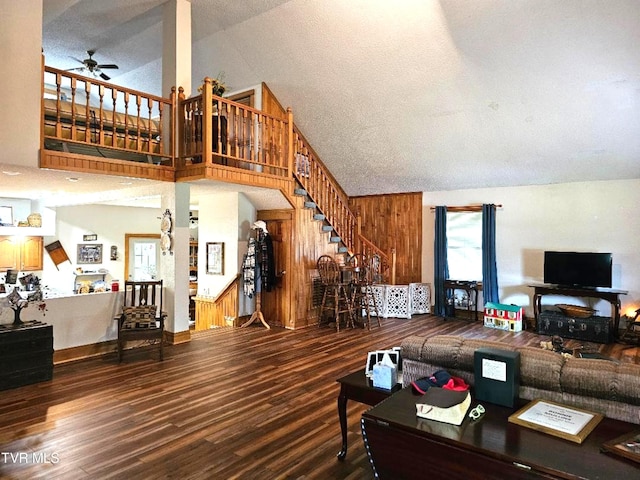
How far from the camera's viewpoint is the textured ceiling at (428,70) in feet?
16.5

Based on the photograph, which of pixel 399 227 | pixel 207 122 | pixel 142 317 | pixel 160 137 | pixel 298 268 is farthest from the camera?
pixel 399 227

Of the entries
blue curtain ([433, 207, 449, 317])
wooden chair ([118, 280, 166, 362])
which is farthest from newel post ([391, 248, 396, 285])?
wooden chair ([118, 280, 166, 362])

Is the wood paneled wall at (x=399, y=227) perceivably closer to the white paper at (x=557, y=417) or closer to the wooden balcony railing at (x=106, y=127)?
the wooden balcony railing at (x=106, y=127)

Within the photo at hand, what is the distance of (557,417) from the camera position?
191cm

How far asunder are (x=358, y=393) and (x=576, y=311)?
550cm

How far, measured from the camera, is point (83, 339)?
204 inches

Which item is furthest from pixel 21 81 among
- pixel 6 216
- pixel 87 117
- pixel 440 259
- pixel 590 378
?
pixel 440 259

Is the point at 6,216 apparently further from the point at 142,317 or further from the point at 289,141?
the point at 289,141

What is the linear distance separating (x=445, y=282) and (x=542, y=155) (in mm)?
2858

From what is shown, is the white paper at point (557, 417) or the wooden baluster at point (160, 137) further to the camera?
the wooden baluster at point (160, 137)

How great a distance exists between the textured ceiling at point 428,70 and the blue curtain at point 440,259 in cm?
65

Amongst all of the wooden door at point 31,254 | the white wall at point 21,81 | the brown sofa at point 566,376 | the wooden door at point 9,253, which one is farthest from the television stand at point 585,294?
the wooden door at point 9,253

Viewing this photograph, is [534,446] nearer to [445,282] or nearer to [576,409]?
[576,409]

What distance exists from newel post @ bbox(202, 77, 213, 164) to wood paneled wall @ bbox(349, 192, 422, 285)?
498cm
